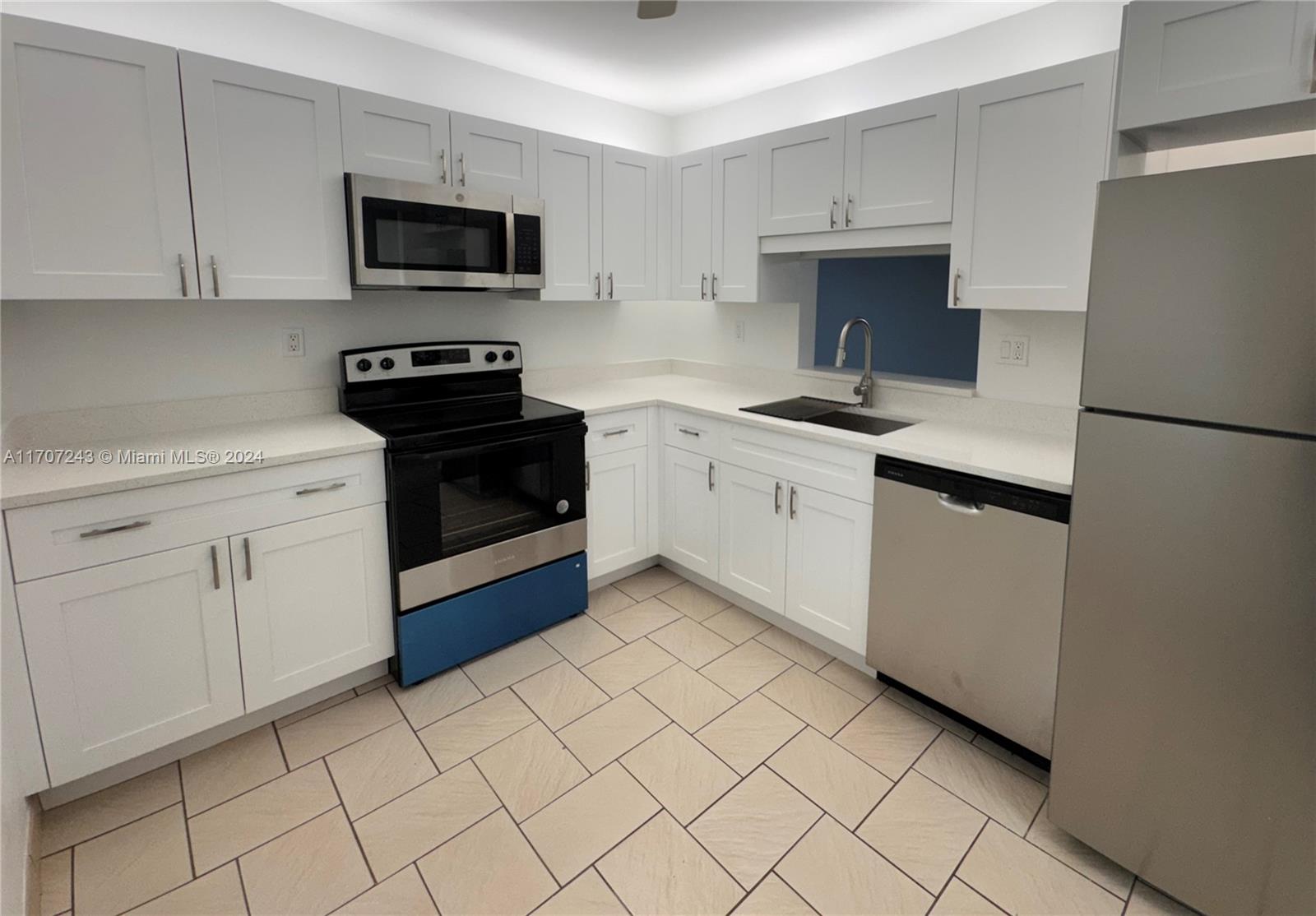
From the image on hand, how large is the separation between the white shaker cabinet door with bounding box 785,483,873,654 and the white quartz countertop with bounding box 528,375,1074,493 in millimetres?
239

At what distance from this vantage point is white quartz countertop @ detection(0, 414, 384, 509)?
1721 millimetres

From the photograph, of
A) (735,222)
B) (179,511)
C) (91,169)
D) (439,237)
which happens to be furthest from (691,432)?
(91,169)

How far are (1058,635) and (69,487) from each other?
264 cm

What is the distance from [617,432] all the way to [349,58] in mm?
1830

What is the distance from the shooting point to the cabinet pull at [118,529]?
175 cm

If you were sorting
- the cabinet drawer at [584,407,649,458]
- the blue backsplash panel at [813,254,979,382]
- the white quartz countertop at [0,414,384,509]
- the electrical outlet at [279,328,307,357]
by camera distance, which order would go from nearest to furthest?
the white quartz countertop at [0,414,384,509]
the electrical outlet at [279,328,307,357]
the cabinet drawer at [584,407,649,458]
the blue backsplash panel at [813,254,979,382]

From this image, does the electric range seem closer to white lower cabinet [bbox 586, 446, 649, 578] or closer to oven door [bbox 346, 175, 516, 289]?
white lower cabinet [bbox 586, 446, 649, 578]

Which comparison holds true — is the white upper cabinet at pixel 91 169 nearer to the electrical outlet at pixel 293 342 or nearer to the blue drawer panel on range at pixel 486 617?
the electrical outlet at pixel 293 342

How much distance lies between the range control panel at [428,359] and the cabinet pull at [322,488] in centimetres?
58

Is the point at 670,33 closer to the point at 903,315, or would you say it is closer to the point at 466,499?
the point at 903,315

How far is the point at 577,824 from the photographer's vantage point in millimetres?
1827

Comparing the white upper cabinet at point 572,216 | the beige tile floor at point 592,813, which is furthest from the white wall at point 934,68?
the beige tile floor at point 592,813

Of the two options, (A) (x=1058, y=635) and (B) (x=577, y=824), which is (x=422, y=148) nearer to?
(B) (x=577, y=824)

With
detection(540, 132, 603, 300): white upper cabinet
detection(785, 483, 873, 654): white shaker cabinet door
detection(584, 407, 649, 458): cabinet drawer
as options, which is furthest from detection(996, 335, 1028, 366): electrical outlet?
detection(540, 132, 603, 300): white upper cabinet
